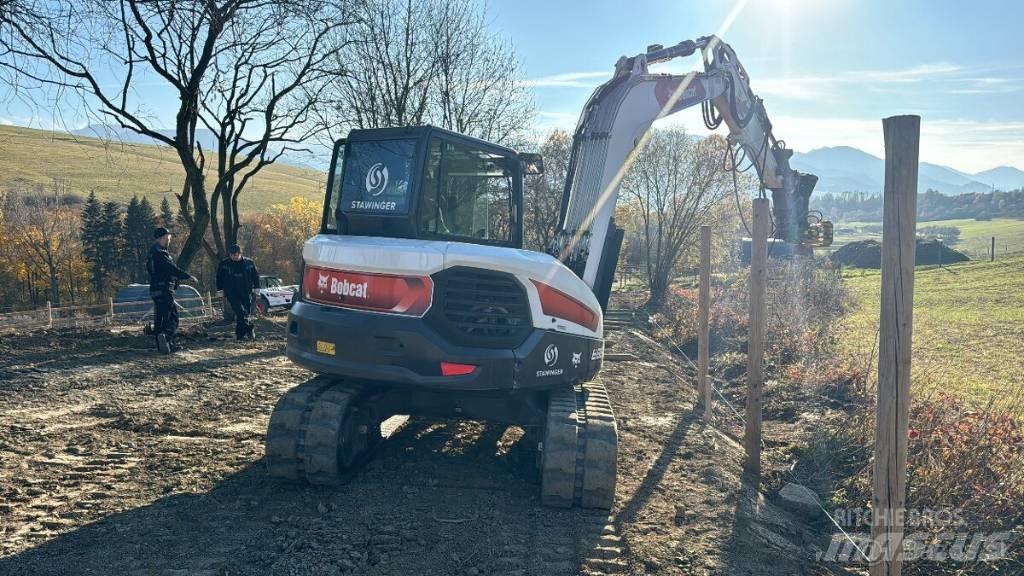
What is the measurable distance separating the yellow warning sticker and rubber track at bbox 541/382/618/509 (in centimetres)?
179

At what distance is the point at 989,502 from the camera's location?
5297 millimetres

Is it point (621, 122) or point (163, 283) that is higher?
point (621, 122)

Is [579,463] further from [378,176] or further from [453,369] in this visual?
[378,176]

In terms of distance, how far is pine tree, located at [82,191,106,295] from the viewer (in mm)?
50781

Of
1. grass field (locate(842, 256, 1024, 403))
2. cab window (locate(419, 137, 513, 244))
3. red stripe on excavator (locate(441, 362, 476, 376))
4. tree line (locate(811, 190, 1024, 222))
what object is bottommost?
grass field (locate(842, 256, 1024, 403))

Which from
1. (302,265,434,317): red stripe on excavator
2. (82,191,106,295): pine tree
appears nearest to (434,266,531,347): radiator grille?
(302,265,434,317): red stripe on excavator

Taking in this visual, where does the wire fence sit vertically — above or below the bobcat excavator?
below

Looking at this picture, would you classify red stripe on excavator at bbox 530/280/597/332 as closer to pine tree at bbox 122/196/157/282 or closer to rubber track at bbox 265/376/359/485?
rubber track at bbox 265/376/359/485

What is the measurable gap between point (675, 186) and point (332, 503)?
25.5 meters

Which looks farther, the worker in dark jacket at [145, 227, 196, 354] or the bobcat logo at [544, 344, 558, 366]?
the worker in dark jacket at [145, 227, 196, 354]

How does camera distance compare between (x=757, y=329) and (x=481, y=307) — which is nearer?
(x=481, y=307)

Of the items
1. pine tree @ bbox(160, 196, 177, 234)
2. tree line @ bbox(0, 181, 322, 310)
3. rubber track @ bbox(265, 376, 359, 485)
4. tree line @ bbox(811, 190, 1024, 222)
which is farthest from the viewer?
tree line @ bbox(811, 190, 1024, 222)

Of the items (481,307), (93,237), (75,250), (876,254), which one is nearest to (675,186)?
(876,254)

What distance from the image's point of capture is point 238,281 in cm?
1155
